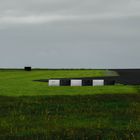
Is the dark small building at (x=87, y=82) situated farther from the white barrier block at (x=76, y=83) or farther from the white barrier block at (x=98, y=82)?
the white barrier block at (x=76, y=83)

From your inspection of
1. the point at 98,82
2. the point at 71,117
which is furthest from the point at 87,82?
the point at 71,117

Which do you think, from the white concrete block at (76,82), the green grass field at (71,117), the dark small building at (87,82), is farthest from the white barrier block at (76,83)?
the green grass field at (71,117)

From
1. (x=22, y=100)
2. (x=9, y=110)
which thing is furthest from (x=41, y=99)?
(x=9, y=110)

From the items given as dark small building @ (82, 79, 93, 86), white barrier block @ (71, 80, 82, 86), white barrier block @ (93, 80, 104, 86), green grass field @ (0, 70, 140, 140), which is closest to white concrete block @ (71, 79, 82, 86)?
white barrier block @ (71, 80, 82, 86)

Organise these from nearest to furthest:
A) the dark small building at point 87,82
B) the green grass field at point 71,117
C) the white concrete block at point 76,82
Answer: the green grass field at point 71,117
the white concrete block at point 76,82
the dark small building at point 87,82

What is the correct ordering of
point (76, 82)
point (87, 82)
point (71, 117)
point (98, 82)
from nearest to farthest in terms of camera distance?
1. point (71, 117)
2. point (76, 82)
3. point (87, 82)
4. point (98, 82)

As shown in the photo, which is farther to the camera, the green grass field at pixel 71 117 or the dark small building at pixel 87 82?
the dark small building at pixel 87 82

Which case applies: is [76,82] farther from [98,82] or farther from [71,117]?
[71,117]

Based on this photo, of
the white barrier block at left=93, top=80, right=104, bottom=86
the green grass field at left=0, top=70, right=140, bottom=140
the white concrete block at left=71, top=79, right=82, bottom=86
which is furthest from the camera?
the white barrier block at left=93, top=80, right=104, bottom=86

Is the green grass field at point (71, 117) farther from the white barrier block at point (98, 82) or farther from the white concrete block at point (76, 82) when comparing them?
the white barrier block at point (98, 82)

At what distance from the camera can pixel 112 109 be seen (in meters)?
24.8

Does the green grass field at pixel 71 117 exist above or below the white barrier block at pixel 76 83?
above

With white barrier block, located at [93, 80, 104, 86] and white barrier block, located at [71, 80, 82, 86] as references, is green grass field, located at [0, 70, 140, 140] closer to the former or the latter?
white barrier block, located at [71, 80, 82, 86]

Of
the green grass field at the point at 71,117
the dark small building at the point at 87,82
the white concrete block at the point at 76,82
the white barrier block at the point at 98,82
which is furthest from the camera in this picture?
the white barrier block at the point at 98,82
